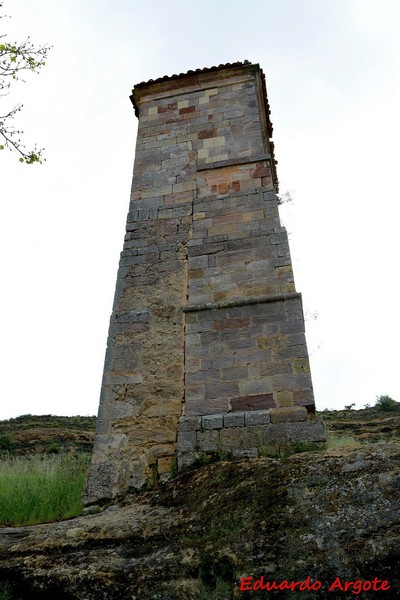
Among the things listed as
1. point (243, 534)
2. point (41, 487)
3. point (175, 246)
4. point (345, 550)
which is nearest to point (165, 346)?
point (175, 246)

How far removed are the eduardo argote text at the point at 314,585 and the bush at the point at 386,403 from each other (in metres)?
11.3

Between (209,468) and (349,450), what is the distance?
1.08 meters

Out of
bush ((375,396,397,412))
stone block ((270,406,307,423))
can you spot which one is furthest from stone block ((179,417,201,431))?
bush ((375,396,397,412))

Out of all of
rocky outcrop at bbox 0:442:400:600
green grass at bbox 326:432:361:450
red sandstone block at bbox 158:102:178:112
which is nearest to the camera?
rocky outcrop at bbox 0:442:400:600

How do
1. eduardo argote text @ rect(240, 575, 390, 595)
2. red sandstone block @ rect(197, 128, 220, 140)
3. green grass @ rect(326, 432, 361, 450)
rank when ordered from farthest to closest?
red sandstone block @ rect(197, 128, 220, 140)
green grass @ rect(326, 432, 361, 450)
eduardo argote text @ rect(240, 575, 390, 595)

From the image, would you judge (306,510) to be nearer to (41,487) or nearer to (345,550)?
(345,550)

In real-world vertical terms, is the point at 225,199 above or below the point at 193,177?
below

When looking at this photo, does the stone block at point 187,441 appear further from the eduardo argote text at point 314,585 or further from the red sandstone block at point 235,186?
the red sandstone block at point 235,186

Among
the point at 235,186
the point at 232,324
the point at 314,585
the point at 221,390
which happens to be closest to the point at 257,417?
the point at 221,390

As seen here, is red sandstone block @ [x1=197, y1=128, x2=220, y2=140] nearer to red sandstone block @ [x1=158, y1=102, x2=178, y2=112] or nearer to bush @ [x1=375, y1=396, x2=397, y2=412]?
red sandstone block @ [x1=158, y1=102, x2=178, y2=112]

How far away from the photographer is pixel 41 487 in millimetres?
4988

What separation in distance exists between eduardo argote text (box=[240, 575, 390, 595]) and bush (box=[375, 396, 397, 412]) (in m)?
11.3

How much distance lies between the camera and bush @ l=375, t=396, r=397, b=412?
1275cm

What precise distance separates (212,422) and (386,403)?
10.1 m
